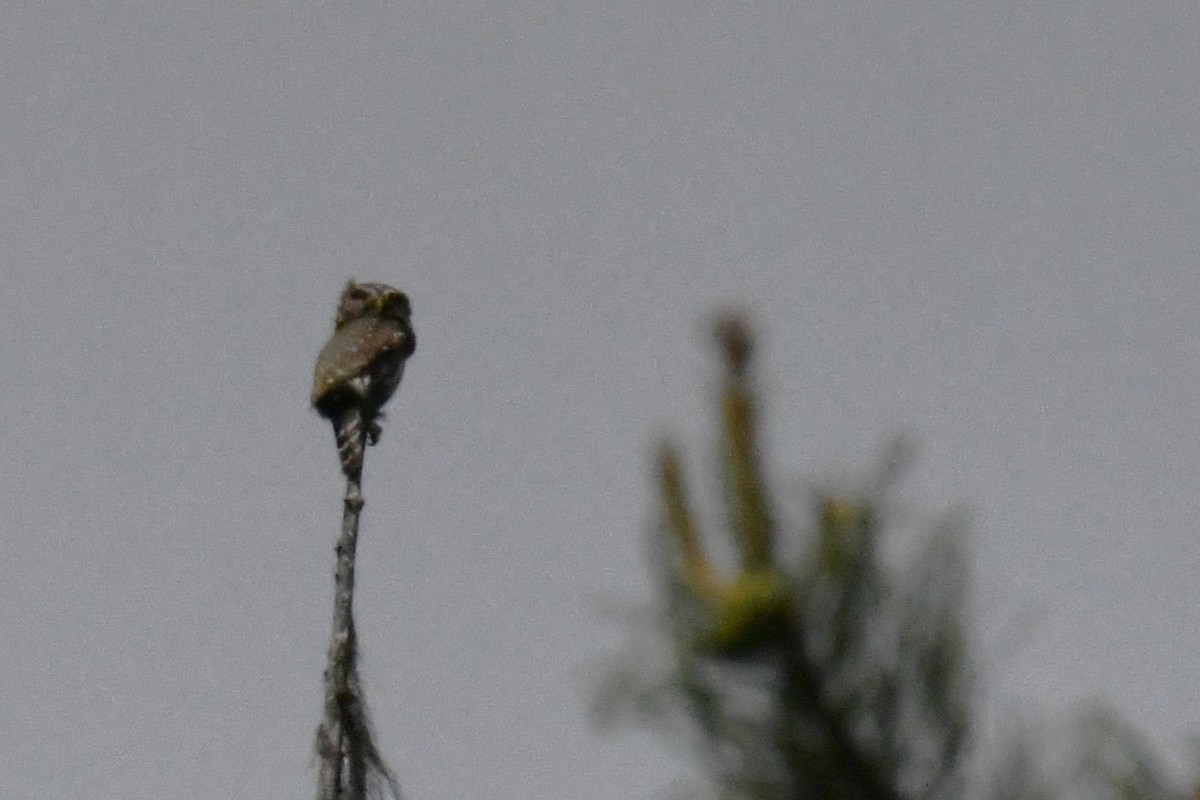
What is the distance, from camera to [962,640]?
8.50ft

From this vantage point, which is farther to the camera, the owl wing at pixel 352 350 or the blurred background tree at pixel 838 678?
the owl wing at pixel 352 350

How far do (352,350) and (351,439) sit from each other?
0.35 metres

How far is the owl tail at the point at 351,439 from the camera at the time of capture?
21.0 feet

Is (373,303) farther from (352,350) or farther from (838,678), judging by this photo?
(838,678)

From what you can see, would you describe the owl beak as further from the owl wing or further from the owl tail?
the owl tail

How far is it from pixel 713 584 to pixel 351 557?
3670 millimetres

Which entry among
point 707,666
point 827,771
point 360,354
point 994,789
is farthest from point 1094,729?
point 360,354

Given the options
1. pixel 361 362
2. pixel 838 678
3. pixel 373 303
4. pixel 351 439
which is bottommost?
pixel 838 678

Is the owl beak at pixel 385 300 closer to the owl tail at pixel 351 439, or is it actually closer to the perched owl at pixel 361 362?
the perched owl at pixel 361 362

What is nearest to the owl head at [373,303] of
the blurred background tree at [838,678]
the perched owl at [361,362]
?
the perched owl at [361,362]

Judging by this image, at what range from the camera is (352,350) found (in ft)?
22.1

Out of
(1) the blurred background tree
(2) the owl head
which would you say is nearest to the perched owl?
(2) the owl head

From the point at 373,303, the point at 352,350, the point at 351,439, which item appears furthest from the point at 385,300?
the point at 351,439

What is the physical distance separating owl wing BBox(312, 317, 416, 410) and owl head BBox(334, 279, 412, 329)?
0.14 ft
